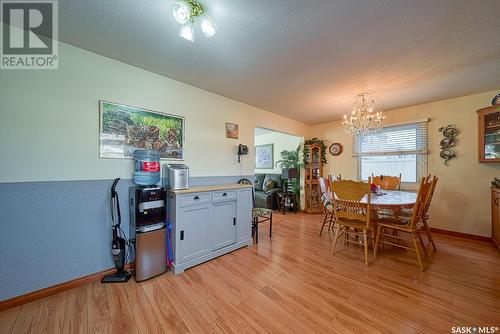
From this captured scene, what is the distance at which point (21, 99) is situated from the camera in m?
1.61

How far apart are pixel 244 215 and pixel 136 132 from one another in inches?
72.0

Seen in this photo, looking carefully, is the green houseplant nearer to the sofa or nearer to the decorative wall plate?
the sofa

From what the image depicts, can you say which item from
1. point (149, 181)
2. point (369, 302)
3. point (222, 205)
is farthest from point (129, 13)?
point (369, 302)

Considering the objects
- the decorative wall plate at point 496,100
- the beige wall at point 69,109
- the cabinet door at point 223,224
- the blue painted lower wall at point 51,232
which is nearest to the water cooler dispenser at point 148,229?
the blue painted lower wall at point 51,232

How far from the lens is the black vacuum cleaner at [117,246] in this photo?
1905 millimetres

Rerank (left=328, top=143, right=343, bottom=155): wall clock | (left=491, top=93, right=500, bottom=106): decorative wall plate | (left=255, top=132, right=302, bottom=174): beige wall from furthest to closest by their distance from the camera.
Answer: (left=255, top=132, right=302, bottom=174): beige wall
(left=328, top=143, right=343, bottom=155): wall clock
(left=491, top=93, right=500, bottom=106): decorative wall plate

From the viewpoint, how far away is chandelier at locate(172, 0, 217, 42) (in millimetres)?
1295

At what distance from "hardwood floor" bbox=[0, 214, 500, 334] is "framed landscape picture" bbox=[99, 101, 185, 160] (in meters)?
1.44

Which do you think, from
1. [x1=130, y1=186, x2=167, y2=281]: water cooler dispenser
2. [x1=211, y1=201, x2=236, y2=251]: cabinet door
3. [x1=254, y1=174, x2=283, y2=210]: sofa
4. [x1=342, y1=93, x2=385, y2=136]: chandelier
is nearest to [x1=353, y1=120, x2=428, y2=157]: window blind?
[x1=342, y1=93, x2=385, y2=136]: chandelier

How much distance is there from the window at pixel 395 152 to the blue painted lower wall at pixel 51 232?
4.69 meters

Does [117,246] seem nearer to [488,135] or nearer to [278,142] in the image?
[278,142]

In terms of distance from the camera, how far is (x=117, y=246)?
1.92m

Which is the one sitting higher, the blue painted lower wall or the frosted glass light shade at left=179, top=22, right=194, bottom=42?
the frosted glass light shade at left=179, top=22, right=194, bottom=42

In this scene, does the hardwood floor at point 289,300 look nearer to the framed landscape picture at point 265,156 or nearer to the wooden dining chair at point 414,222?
the wooden dining chair at point 414,222
